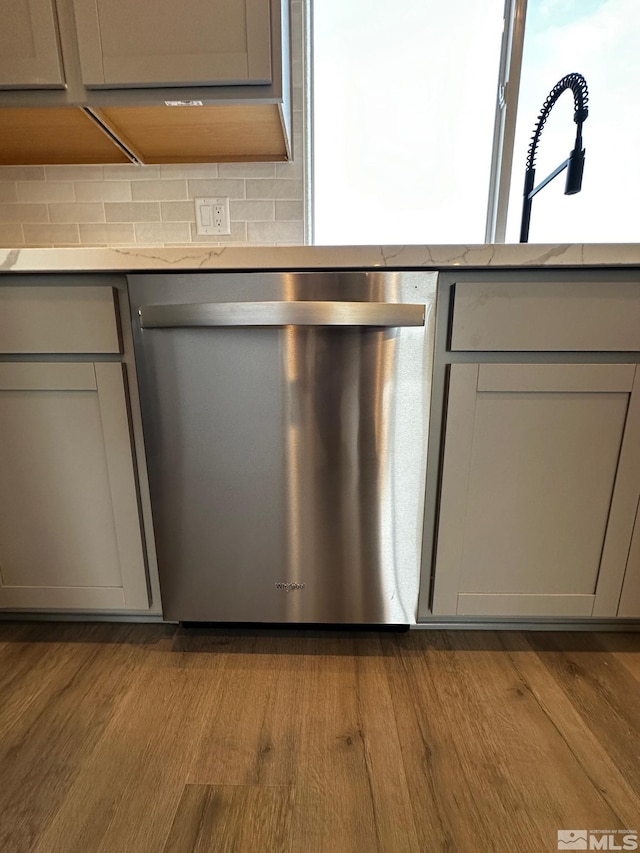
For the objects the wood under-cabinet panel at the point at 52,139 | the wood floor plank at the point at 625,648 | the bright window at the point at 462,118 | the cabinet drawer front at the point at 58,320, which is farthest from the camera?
the bright window at the point at 462,118

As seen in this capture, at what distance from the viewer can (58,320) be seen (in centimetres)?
85

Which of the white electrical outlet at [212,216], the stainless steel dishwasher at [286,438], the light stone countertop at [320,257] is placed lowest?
the stainless steel dishwasher at [286,438]

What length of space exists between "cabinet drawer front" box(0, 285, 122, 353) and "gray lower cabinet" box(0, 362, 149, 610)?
0.14 ft

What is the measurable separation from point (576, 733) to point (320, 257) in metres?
1.04

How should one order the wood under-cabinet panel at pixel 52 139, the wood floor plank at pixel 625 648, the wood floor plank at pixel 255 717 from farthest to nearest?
the wood under-cabinet panel at pixel 52 139
the wood floor plank at pixel 625 648
the wood floor plank at pixel 255 717

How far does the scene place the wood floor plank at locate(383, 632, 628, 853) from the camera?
639 millimetres

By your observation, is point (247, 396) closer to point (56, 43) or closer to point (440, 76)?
point (56, 43)

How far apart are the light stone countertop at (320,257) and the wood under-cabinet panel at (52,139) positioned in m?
0.50

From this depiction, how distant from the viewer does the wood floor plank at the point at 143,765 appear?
63 centimetres

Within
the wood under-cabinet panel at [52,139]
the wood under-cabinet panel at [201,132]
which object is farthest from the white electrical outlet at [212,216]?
the wood under-cabinet panel at [52,139]

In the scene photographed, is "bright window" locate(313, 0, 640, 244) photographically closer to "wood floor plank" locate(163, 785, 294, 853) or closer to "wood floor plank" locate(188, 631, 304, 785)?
"wood floor plank" locate(188, 631, 304, 785)

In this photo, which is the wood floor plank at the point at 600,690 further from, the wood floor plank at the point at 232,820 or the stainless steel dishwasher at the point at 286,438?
the wood floor plank at the point at 232,820


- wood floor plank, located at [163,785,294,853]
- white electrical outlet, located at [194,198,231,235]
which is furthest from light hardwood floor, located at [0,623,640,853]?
white electrical outlet, located at [194,198,231,235]

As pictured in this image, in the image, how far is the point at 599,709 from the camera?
85 cm
